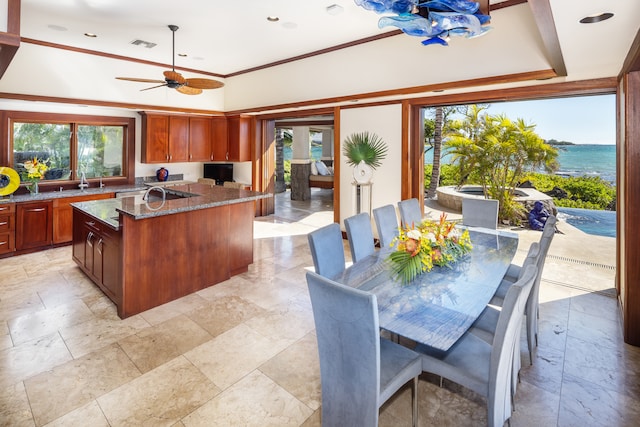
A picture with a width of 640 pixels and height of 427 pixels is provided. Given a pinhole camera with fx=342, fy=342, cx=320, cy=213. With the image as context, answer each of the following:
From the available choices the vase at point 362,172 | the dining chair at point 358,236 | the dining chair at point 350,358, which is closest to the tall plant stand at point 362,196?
the vase at point 362,172

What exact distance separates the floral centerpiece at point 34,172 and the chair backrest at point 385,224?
4907 millimetres

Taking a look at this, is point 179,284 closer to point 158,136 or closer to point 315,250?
point 315,250

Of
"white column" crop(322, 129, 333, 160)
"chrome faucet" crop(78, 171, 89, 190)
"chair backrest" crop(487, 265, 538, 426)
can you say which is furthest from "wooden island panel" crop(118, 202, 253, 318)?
"white column" crop(322, 129, 333, 160)

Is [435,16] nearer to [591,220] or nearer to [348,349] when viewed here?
[348,349]

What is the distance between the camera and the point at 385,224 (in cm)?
333

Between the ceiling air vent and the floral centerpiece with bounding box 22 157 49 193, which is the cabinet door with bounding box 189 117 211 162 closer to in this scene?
the ceiling air vent

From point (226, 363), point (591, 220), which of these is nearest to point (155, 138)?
point (226, 363)

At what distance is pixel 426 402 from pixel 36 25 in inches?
230

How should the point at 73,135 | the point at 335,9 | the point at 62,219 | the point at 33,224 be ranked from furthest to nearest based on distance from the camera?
1. the point at 73,135
2. the point at 62,219
3. the point at 33,224
4. the point at 335,9

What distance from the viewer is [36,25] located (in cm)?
426

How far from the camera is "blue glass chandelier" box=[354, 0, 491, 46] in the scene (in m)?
1.87

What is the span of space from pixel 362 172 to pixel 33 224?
15.7 ft

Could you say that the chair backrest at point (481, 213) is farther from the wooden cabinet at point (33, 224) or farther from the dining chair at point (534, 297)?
the wooden cabinet at point (33, 224)

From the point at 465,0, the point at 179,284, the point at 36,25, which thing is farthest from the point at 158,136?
the point at 465,0
